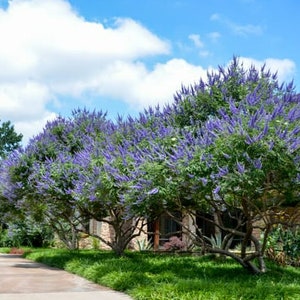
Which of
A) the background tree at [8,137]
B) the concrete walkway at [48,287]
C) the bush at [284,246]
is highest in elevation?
the background tree at [8,137]

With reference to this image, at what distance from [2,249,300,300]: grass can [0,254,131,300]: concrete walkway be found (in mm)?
313

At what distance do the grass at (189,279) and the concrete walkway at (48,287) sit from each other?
31 centimetres

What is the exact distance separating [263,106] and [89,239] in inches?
636

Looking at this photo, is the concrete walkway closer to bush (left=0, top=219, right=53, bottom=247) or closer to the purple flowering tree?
the purple flowering tree

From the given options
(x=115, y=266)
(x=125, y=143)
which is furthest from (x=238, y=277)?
(x=125, y=143)

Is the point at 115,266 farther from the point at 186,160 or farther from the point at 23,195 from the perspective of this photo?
the point at 23,195

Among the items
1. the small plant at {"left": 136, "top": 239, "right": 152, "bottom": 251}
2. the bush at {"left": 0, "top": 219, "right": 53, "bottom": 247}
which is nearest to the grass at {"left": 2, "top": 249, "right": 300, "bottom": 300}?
the small plant at {"left": 136, "top": 239, "right": 152, "bottom": 251}

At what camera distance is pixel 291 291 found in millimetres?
8227

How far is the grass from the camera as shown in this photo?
8156 mm

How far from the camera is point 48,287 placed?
10383 millimetres

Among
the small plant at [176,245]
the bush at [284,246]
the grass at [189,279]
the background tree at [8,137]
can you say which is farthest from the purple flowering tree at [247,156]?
the background tree at [8,137]

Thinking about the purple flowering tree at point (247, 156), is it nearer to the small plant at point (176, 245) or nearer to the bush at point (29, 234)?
the small plant at point (176, 245)

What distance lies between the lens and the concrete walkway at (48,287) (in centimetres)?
916

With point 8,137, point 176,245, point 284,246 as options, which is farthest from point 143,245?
point 8,137
